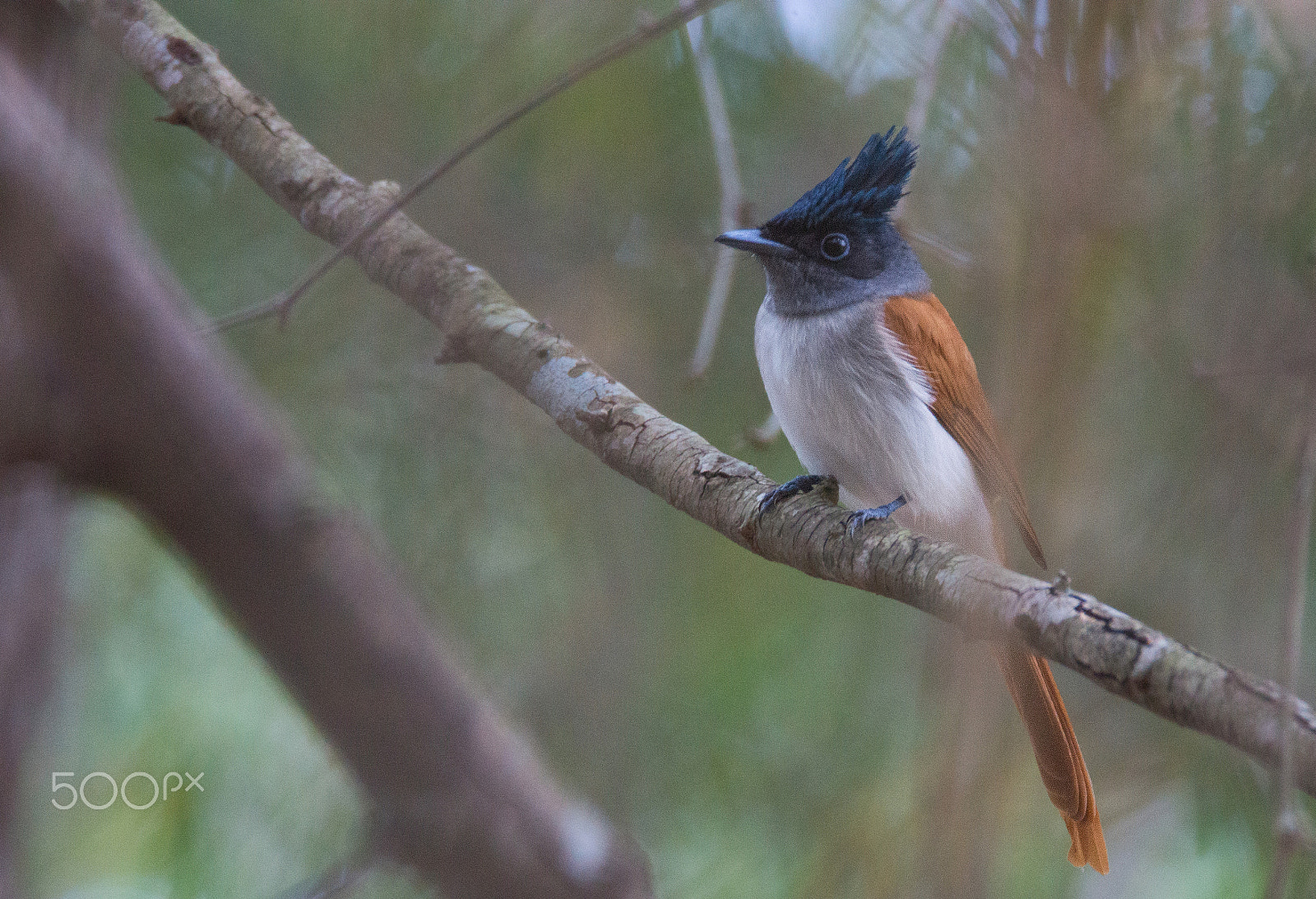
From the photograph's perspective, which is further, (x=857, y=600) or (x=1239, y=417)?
(x=857, y=600)

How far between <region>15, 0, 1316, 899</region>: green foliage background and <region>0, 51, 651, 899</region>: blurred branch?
496 mm

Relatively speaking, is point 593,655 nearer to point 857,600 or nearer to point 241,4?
point 857,600

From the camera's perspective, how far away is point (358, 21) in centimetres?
306

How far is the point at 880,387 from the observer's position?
7.94 feet

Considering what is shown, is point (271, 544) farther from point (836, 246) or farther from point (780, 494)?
point (836, 246)

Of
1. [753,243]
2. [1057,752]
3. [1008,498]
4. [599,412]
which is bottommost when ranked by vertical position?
[1057,752]

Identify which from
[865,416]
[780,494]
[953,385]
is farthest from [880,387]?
[780,494]

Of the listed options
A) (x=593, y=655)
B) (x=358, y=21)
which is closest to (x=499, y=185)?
(x=358, y=21)

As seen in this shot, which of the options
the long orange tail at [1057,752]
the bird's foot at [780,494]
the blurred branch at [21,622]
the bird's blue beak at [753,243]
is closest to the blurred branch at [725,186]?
the bird's blue beak at [753,243]

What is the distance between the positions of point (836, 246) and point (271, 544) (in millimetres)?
1636

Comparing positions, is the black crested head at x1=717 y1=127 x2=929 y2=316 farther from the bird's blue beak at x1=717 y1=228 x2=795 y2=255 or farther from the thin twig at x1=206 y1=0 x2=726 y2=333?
the thin twig at x1=206 y1=0 x2=726 y2=333

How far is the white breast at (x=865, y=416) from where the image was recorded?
2.40 metres

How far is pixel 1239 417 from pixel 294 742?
252 centimetres

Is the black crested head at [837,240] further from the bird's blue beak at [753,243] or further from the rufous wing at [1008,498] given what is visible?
the rufous wing at [1008,498]
